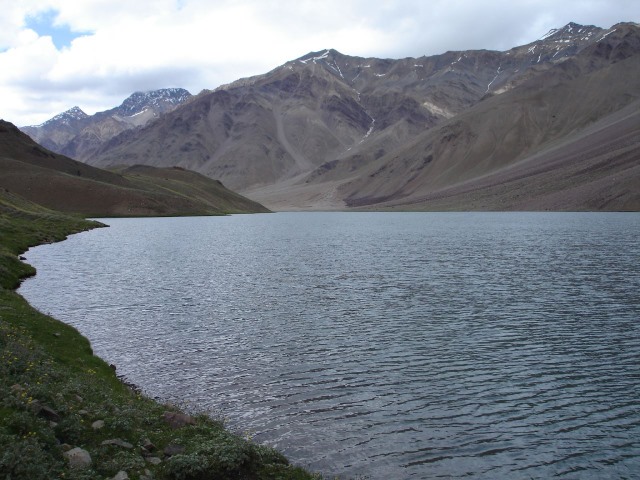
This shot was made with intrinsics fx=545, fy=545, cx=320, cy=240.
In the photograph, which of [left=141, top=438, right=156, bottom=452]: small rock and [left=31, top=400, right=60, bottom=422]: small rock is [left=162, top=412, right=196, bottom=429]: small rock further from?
→ [left=31, top=400, right=60, bottom=422]: small rock

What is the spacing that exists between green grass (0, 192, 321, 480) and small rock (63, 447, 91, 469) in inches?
6.1

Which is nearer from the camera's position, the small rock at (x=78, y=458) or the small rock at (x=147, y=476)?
the small rock at (x=78, y=458)

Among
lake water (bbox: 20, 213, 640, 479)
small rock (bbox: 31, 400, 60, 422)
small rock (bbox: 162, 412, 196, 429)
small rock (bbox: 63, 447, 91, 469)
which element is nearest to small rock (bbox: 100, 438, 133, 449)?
small rock (bbox: 63, 447, 91, 469)

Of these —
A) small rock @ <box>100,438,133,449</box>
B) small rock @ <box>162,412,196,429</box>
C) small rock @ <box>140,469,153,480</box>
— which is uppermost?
small rock @ <box>100,438,133,449</box>

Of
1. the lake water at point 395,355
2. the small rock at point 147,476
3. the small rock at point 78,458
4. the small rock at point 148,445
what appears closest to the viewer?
the small rock at point 78,458

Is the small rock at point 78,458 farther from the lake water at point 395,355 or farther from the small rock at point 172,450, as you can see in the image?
the lake water at point 395,355

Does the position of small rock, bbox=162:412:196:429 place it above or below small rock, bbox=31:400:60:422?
below

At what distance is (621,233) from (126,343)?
100299mm

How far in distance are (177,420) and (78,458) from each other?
463 centimetres

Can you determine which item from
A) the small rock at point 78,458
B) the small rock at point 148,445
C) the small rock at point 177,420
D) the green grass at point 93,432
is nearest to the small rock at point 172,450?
the green grass at point 93,432

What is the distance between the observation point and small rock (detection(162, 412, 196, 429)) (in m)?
17.4

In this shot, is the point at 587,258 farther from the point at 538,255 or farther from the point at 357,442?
the point at 357,442

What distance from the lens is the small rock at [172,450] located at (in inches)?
594

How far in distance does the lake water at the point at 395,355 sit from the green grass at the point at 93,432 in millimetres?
2480
